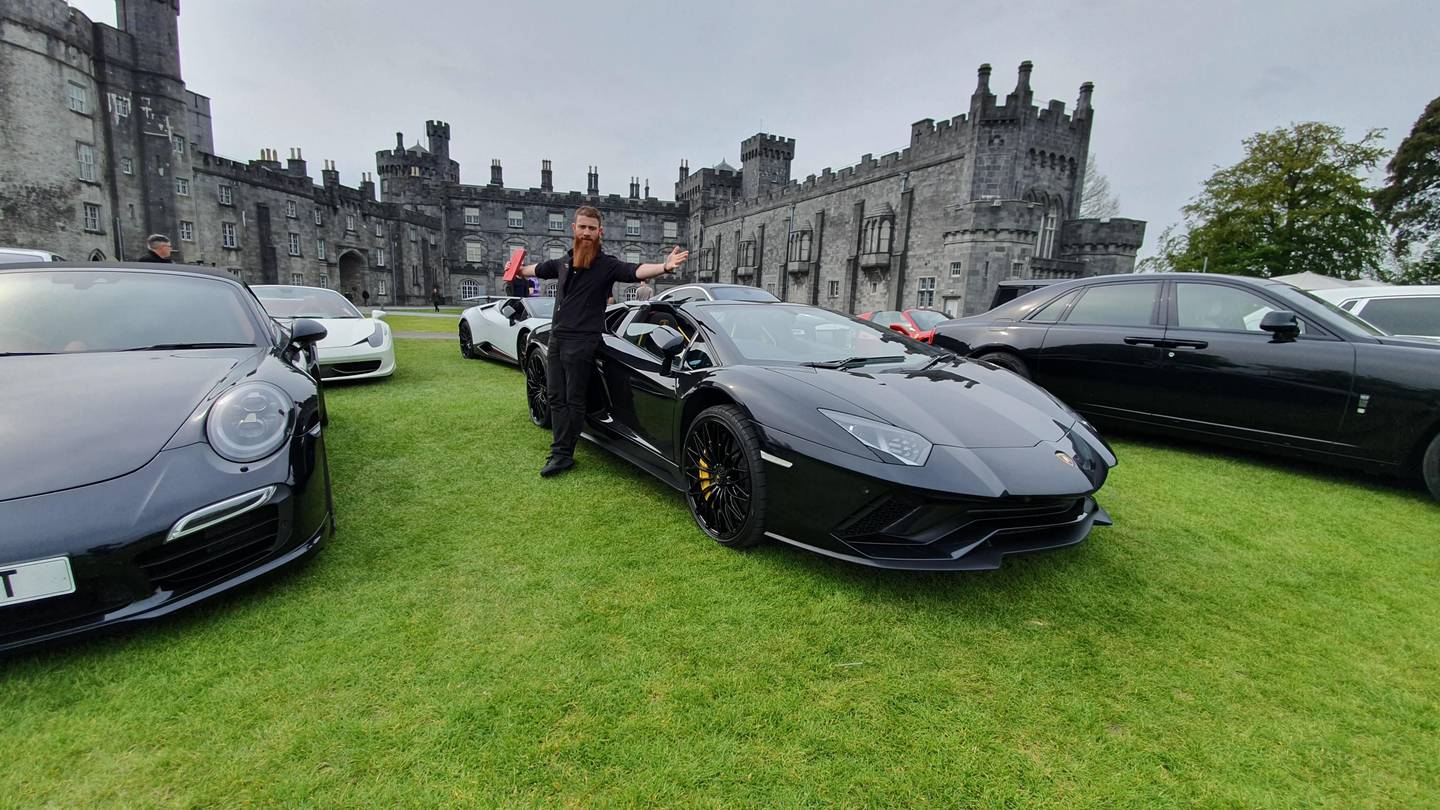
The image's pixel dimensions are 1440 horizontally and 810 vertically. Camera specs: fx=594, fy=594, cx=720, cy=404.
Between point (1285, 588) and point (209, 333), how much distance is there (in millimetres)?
4994

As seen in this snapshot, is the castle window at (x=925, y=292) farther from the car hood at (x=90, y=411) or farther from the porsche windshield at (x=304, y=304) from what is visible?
the car hood at (x=90, y=411)

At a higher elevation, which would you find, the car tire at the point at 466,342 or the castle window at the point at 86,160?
the castle window at the point at 86,160

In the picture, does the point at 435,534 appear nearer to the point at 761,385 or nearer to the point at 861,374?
the point at 761,385

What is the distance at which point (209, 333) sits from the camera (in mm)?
2840

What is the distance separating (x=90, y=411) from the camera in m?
2.03

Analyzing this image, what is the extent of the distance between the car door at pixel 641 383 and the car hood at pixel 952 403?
78 cm

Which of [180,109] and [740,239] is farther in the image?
[740,239]

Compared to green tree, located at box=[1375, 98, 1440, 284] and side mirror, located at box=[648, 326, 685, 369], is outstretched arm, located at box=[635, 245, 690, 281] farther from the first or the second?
green tree, located at box=[1375, 98, 1440, 284]

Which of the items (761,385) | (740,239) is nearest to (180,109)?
(740,239)

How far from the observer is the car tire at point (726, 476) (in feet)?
8.54

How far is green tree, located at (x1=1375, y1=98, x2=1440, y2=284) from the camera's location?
79.0 ft

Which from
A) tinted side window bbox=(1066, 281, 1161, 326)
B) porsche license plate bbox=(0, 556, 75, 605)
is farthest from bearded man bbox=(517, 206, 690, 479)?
tinted side window bbox=(1066, 281, 1161, 326)

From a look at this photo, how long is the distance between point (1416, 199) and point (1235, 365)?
3356 cm

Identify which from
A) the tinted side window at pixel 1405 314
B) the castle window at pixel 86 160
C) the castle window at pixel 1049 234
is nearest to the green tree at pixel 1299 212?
the castle window at pixel 1049 234
